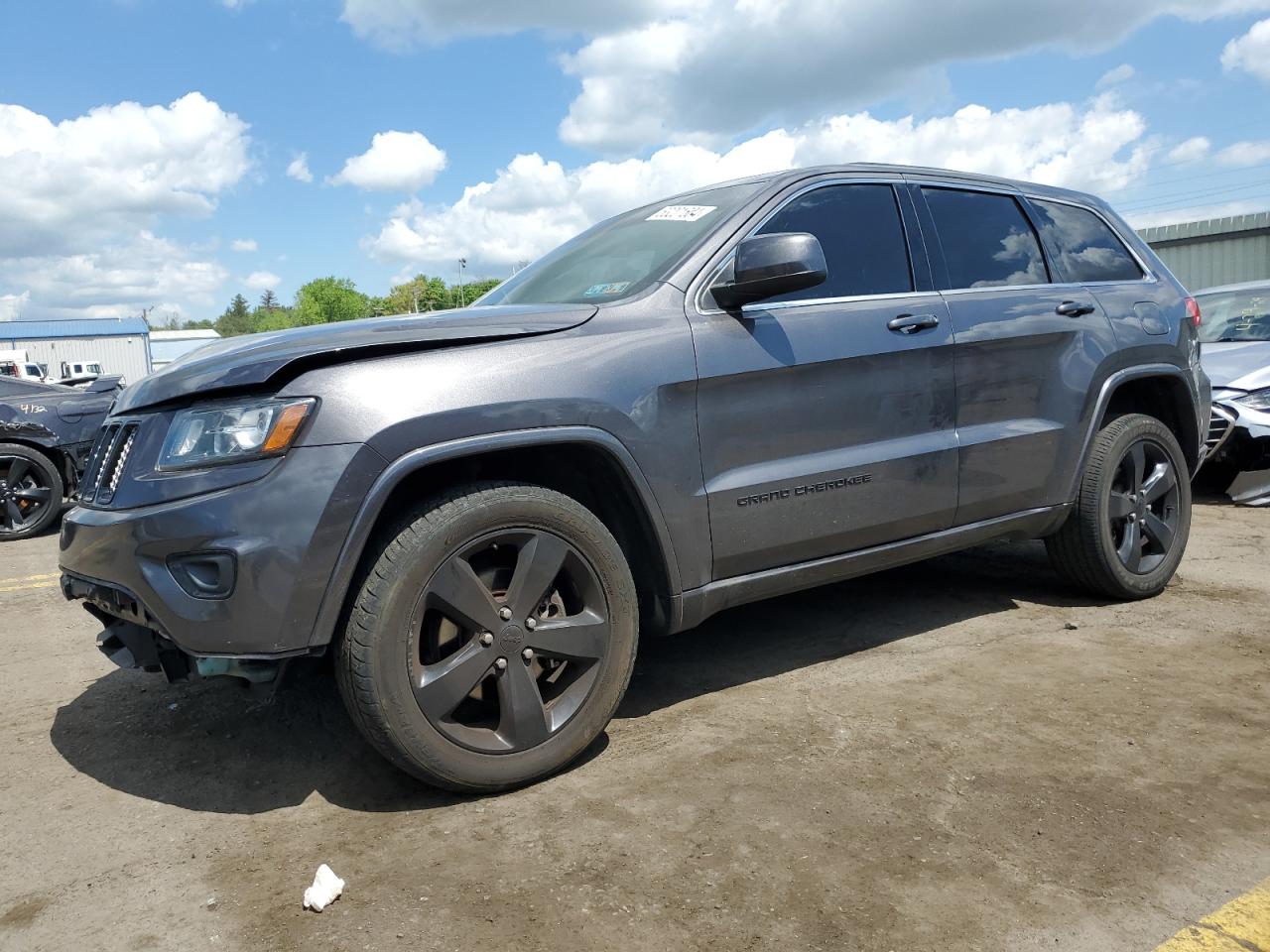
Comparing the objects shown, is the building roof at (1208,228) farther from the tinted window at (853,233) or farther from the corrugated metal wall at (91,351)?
the corrugated metal wall at (91,351)

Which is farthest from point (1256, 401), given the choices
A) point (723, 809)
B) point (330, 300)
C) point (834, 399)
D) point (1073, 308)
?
point (330, 300)

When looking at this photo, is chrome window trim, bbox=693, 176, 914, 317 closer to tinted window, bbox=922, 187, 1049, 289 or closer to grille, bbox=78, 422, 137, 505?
tinted window, bbox=922, 187, 1049, 289

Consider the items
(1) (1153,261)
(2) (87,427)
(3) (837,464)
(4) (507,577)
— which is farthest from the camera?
(2) (87,427)

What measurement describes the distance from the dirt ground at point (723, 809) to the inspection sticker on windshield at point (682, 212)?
1687 millimetres

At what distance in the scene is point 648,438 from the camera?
291 centimetres

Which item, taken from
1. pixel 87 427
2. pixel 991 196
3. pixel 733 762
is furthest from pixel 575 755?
pixel 87 427

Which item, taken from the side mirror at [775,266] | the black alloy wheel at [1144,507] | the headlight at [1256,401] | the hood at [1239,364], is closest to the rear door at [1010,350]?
the black alloy wheel at [1144,507]

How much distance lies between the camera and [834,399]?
3.31 m

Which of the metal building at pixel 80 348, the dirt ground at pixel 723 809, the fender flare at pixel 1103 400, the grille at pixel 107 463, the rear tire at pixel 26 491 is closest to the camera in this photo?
the dirt ground at pixel 723 809

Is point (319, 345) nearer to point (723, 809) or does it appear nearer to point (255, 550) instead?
point (255, 550)

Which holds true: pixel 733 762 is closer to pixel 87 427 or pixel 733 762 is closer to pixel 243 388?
pixel 243 388

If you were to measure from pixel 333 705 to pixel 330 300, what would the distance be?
12925 cm

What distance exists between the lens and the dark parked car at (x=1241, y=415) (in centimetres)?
691

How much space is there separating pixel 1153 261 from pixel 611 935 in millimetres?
4073
